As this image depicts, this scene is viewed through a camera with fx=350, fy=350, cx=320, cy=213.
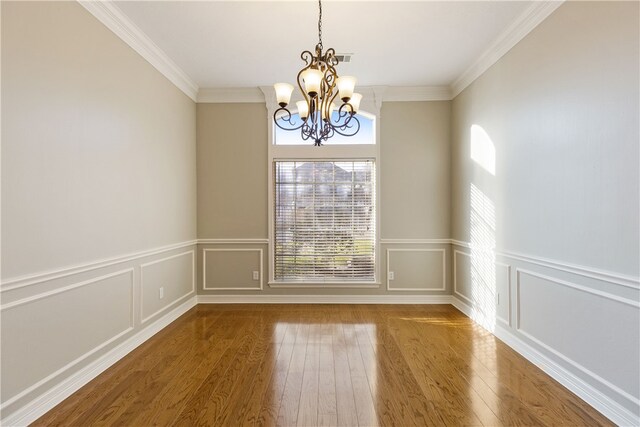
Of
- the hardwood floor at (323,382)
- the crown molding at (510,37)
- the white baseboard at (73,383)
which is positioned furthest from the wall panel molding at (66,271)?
the crown molding at (510,37)

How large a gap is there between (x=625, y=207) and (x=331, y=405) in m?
2.17

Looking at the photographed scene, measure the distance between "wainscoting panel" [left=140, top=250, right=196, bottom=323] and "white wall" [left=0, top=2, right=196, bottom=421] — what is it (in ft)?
0.07

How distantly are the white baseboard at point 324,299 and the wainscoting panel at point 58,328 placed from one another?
1.73 metres

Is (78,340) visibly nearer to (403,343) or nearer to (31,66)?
(31,66)

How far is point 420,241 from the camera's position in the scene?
15.7 ft

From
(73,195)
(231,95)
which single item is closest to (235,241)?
(231,95)

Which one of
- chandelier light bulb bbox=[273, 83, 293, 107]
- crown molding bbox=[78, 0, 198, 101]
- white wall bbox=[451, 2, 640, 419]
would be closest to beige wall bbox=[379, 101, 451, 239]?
white wall bbox=[451, 2, 640, 419]

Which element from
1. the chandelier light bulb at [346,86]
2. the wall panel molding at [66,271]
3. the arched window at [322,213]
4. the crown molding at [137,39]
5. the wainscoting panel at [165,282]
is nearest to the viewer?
the wall panel molding at [66,271]

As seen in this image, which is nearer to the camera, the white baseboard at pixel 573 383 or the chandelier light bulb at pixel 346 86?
the white baseboard at pixel 573 383

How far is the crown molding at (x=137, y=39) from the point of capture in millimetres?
2742

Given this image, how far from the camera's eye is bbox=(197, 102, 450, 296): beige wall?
15.6ft

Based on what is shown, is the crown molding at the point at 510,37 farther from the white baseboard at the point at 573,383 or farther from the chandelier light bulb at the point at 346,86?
the white baseboard at the point at 573,383

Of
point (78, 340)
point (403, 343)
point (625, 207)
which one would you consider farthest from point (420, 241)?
point (78, 340)

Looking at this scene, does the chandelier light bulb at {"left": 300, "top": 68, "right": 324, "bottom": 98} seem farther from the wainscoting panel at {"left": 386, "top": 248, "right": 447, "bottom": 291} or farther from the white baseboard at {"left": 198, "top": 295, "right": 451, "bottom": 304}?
the white baseboard at {"left": 198, "top": 295, "right": 451, "bottom": 304}
